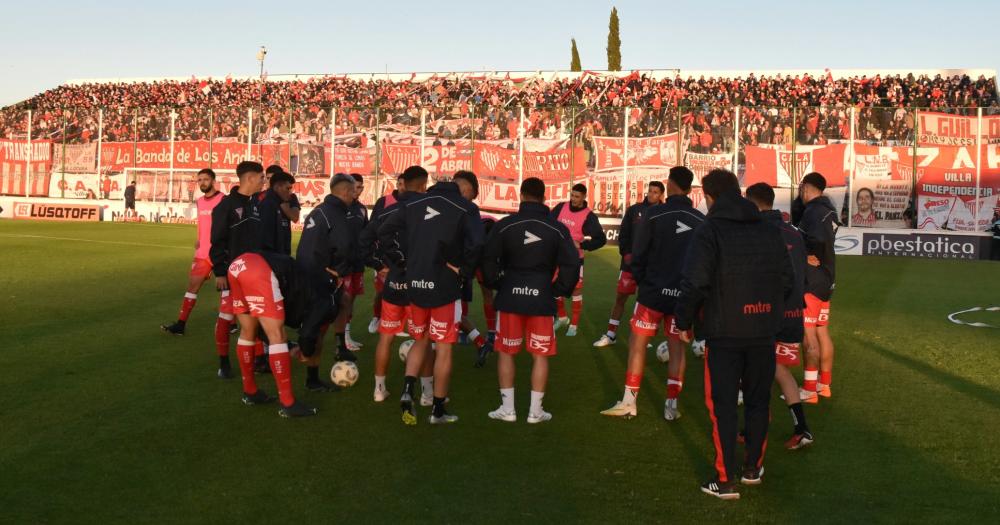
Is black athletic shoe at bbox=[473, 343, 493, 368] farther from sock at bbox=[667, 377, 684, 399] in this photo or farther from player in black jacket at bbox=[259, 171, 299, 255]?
sock at bbox=[667, 377, 684, 399]

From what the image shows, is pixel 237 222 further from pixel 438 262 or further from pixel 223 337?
pixel 438 262

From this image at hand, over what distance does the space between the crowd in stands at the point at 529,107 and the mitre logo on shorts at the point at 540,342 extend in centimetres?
2605

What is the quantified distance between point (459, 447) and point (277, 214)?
4.03 m

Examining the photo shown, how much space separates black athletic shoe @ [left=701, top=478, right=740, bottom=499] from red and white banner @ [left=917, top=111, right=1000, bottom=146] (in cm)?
2833

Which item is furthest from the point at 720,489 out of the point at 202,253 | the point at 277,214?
the point at 202,253

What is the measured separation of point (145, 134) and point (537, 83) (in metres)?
20.9

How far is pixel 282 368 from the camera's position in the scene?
24.8ft

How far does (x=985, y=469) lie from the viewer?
6547mm

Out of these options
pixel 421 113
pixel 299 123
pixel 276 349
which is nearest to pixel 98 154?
pixel 299 123

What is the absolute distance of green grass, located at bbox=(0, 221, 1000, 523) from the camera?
5.56 m

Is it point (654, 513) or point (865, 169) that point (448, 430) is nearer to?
point (654, 513)

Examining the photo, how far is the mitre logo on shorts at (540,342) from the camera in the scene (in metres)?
7.63

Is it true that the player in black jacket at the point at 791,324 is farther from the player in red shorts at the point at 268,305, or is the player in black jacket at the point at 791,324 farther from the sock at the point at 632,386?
the player in red shorts at the point at 268,305

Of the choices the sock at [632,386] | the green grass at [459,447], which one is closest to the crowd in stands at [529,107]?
the green grass at [459,447]
